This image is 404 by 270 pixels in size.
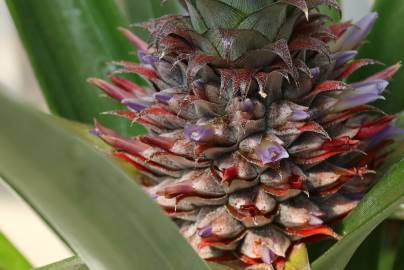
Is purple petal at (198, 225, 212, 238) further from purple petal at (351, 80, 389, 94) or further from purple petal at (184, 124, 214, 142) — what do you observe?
purple petal at (351, 80, 389, 94)

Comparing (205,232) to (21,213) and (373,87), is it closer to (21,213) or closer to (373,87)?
(373,87)

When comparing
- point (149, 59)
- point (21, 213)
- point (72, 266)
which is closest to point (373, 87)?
point (149, 59)

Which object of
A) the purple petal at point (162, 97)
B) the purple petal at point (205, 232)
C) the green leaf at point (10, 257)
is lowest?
the green leaf at point (10, 257)

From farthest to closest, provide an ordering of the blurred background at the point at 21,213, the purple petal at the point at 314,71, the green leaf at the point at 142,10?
the blurred background at the point at 21,213, the green leaf at the point at 142,10, the purple petal at the point at 314,71

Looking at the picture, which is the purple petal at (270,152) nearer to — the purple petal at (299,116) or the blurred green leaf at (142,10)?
the purple petal at (299,116)

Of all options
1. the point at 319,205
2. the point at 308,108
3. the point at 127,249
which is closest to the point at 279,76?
the point at 308,108

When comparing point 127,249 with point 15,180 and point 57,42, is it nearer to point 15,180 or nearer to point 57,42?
point 15,180

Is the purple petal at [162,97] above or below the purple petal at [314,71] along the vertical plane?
above

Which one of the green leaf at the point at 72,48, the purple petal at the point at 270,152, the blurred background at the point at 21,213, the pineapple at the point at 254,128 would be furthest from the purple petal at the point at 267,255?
the blurred background at the point at 21,213
